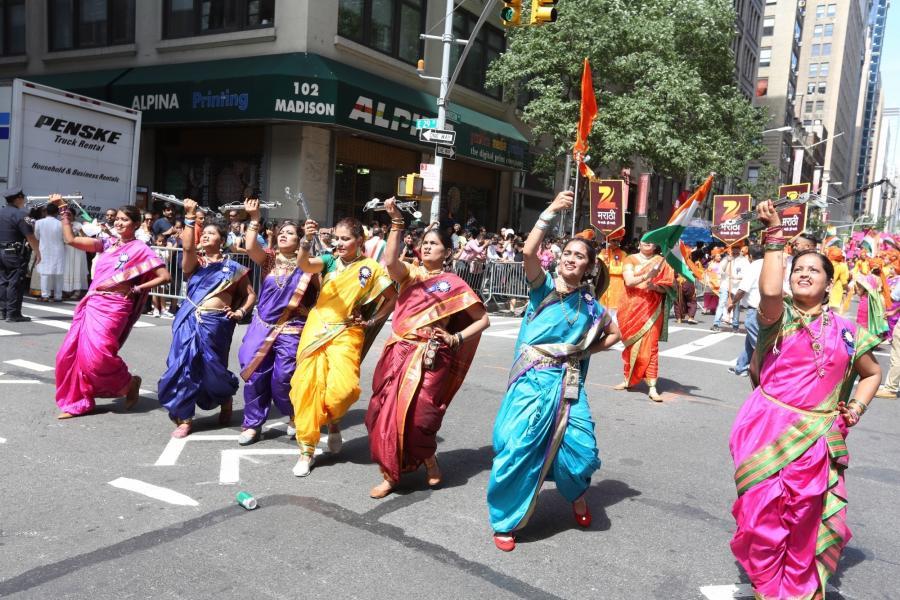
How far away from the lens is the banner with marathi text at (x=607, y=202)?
15.0 m

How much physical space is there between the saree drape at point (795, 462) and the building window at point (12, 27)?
24.8 metres

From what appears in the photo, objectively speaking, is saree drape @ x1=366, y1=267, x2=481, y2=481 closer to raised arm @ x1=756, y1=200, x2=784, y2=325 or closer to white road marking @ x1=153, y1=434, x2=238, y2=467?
white road marking @ x1=153, y1=434, x2=238, y2=467

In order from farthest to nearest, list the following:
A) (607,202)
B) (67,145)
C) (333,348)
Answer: (607,202)
(67,145)
(333,348)

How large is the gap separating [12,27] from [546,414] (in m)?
24.7

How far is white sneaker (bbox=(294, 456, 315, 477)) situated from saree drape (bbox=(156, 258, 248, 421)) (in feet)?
3.86

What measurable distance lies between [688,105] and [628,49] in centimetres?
232

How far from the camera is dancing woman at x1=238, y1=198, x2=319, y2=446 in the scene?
518 cm

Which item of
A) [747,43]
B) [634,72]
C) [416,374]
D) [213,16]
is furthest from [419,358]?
[747,43]

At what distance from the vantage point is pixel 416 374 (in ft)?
14.2

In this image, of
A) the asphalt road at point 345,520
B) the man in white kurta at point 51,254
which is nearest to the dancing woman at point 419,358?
the asphalt road at point 345,520

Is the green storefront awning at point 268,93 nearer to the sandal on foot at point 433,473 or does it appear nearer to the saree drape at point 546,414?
the sandal on foot at point 433,473

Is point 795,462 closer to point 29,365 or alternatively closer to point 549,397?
point 549,397

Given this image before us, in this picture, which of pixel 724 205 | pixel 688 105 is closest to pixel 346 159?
pixel 688 105

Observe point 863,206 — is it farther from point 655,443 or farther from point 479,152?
point 655,443
